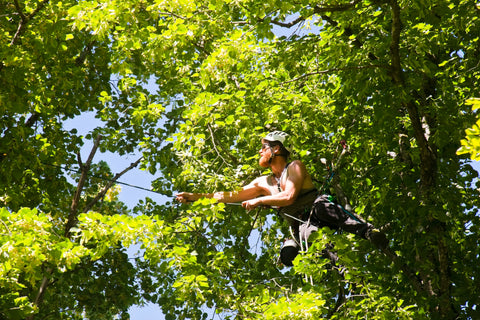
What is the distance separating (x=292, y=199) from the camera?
5.72 metres

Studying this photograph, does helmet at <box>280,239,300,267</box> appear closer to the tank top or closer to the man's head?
the tank top

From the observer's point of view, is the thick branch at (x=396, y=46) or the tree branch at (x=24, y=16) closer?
the thick branch at (x=396, y=46)

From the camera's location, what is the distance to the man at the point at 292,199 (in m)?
5.67

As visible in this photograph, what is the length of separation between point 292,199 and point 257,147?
1.86 metres

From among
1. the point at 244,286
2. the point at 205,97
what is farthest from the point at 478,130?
the point at 205,97

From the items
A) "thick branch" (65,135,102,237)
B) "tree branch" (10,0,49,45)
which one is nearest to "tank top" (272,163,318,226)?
"tree branch" (10,0,49,45)

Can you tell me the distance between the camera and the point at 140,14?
20.7 ft

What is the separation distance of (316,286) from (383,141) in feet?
6.03

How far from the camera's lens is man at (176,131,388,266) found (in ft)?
18.6

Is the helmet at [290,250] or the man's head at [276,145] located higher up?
the man's head at [276,145]

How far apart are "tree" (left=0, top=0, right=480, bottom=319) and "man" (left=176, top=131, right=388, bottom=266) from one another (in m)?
0.23

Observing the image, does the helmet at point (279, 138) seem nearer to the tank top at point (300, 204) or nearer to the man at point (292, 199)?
the man at point (292, 199)

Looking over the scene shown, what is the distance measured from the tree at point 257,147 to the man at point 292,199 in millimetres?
226

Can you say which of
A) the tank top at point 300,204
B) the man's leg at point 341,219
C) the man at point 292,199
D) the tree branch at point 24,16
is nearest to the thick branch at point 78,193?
the tree branch at point 24,16
